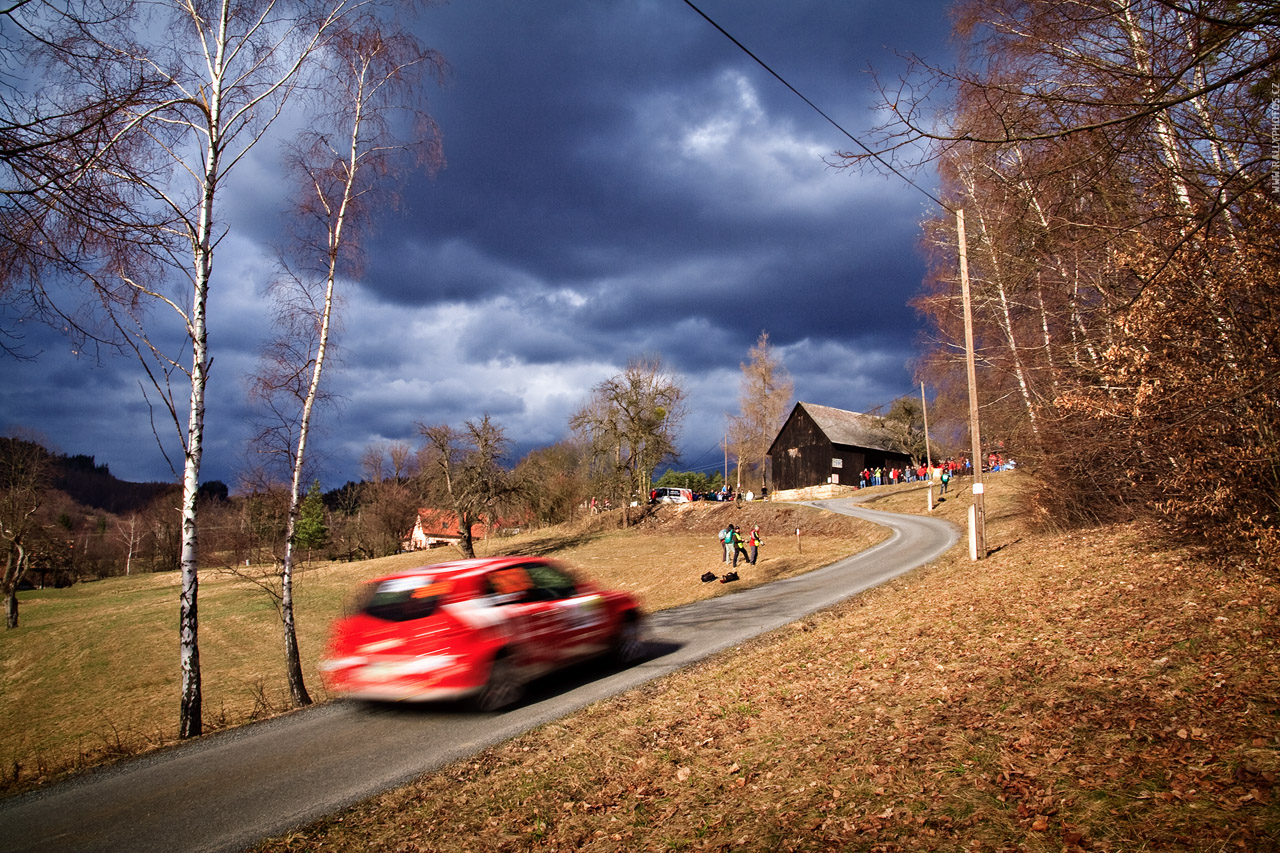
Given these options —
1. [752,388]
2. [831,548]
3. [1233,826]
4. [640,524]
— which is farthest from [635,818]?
[752,388]

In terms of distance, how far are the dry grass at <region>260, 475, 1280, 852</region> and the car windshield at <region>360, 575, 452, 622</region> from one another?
5.95 ft

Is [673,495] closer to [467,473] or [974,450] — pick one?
[467,473]

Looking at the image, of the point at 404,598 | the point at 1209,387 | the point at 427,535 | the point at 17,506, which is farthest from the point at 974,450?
the point at 427,535

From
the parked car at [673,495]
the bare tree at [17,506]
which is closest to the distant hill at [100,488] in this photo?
the bare tree at [17,506]

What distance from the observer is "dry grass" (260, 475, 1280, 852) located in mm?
3350

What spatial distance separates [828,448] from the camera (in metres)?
56.3

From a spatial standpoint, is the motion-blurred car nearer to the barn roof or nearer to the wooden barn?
the wooden barn

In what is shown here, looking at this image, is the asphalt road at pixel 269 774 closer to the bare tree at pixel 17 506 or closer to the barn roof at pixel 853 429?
the bare tree at pixel 17 506

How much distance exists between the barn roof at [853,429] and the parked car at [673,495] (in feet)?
44.8

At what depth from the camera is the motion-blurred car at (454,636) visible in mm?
6477

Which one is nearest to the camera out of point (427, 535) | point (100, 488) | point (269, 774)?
point (269, 774)

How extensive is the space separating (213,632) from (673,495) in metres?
36.9

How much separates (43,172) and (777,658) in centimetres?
780

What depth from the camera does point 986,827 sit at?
330cm
